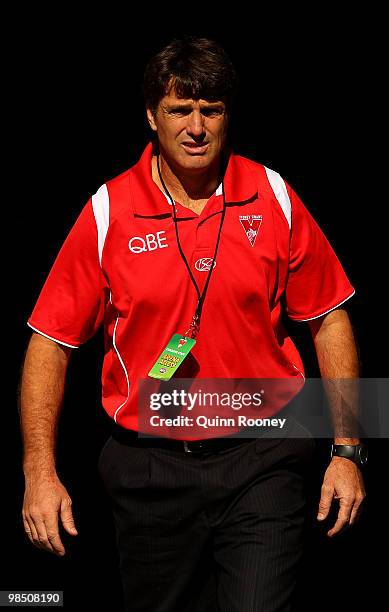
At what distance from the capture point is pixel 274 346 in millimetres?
4355

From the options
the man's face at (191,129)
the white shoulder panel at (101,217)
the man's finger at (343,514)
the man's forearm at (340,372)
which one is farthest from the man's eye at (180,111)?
the man's finger at (343,514)

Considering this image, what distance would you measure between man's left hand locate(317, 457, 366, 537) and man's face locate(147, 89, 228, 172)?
96 cm

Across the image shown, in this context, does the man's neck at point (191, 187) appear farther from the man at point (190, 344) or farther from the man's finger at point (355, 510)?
the man's finger at point (355, 510)

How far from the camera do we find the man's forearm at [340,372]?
4441mm

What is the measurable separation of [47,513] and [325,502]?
2.60 feet

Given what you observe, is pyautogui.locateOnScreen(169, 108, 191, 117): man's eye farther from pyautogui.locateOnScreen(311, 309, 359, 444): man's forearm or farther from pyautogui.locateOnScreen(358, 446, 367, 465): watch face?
pyautogui.locateOnScreen(358, 446, 367, 465): watch face

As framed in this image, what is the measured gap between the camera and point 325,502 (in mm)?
4242

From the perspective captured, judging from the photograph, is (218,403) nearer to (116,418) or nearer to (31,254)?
(116,418)

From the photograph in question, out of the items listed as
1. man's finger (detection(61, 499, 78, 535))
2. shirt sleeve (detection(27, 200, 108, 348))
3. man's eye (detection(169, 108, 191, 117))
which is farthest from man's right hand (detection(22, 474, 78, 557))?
man's eye (detection(169, 108, 191, 117))

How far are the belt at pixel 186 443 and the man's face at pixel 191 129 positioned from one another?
31.0 inches

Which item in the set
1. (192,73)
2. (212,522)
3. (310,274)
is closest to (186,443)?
(212,522)

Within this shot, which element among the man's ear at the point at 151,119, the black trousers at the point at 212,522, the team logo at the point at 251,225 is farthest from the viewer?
the man's ear at the point at 151,119

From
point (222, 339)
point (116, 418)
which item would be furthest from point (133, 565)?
point (222, 339)

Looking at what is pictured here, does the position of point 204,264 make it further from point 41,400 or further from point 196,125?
point 41,400
